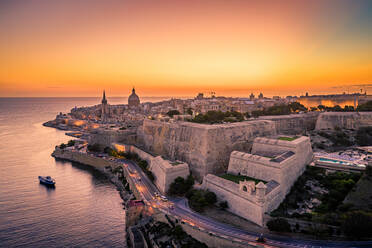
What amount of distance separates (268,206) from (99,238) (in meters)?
13.2

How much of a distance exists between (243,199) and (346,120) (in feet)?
100

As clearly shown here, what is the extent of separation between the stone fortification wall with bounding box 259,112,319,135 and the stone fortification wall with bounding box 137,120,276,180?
729cm

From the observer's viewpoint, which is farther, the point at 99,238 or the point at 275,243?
the point at 99,238

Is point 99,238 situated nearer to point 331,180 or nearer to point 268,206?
point 268,206

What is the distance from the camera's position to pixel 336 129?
125 ft

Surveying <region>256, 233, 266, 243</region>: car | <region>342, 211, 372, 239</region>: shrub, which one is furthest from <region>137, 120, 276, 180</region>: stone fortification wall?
<region>342, 211, 372, 239</region>: shrub

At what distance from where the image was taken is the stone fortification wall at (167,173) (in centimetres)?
2258

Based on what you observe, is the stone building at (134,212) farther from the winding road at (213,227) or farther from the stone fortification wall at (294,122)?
the stone fortification wall at (294,122)

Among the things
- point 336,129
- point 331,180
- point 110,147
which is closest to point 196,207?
point 331,180

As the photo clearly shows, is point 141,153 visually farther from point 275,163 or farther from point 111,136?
point 275,163

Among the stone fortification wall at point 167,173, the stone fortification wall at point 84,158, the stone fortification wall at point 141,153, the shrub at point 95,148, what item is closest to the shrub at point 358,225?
the stone fortification wall at point 167,173

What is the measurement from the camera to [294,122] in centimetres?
4147

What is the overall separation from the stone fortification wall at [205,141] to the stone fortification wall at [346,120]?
1404 centimetres

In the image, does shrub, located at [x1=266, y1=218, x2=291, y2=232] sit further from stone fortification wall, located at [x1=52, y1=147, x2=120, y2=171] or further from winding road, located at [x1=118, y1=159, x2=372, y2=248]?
stone fortification wall, located at [x1=52, y1=147, x2=120, y2=171]
